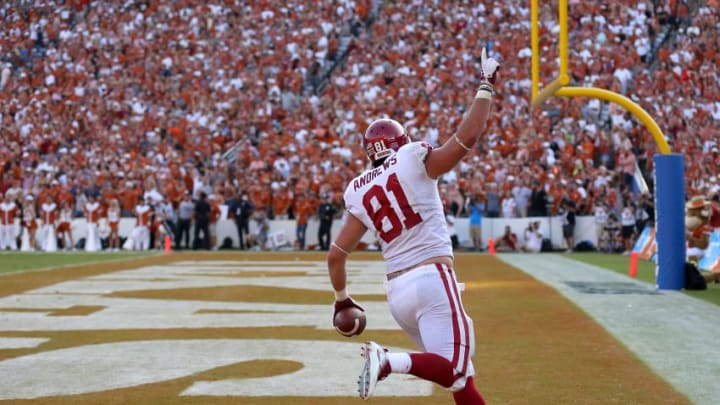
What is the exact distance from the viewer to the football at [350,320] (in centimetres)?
473

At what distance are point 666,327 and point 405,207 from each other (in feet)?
16.9

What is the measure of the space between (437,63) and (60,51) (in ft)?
40.6

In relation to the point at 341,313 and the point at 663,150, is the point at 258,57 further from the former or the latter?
the point at 341,313

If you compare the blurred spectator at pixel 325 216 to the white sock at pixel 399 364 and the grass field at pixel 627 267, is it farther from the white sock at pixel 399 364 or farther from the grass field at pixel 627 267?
the white sock at pixel 399 364

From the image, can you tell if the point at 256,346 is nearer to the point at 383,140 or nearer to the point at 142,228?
the point at 383,140

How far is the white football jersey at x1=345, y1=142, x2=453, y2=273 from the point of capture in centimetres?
449

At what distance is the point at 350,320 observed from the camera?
473 cm

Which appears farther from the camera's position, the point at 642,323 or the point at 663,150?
the point at 663,150

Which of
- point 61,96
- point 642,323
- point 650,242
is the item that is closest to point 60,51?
point 61,96

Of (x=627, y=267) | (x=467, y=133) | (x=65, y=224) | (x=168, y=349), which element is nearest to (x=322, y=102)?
(x=65, y=224)

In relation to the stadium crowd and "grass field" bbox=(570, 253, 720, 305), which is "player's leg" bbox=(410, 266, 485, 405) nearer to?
"grass field" bbox=(570, 253, 720, 305)

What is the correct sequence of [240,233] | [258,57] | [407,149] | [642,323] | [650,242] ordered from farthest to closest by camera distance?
1. [258,57]
2. [240,233]
3. [650,242]
4. [642,323]
5. [407,149]

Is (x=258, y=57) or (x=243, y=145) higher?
(x=258, y=57)

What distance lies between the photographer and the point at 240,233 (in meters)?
24.9
